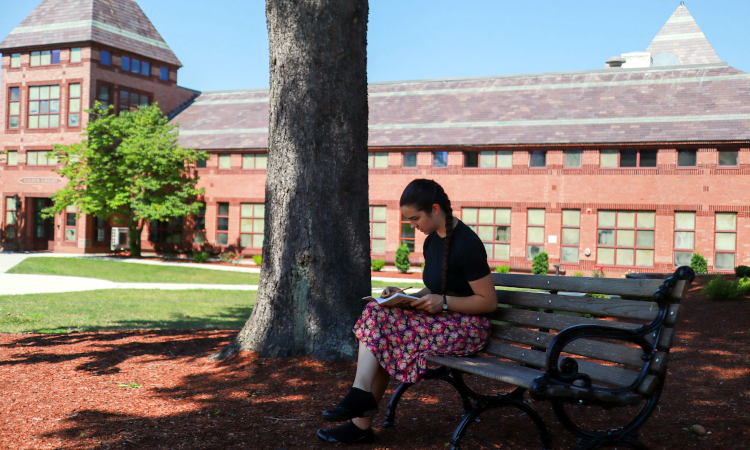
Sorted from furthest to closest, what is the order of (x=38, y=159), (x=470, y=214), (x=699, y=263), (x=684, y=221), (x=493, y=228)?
(x=38, y=159), (x=470, y=214), (x=493, y=228), (x=684, y=221), (x=699, y=263)

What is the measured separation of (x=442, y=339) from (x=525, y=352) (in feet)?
1.78

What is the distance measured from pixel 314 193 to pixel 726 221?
930 inches

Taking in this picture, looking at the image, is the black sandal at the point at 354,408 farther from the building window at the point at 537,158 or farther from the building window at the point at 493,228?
the building window at the point at 537,158

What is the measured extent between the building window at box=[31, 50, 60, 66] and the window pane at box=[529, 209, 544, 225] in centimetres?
2653

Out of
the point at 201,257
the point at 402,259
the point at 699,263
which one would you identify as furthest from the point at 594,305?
the point at 201,257

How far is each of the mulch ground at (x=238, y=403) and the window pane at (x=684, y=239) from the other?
784 inches

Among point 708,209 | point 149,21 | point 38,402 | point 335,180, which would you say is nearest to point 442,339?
point 335,180

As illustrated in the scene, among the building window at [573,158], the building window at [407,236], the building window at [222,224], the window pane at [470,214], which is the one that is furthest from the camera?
the building window at [222,224]

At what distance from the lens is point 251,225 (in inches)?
1235

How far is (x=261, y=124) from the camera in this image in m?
33.0

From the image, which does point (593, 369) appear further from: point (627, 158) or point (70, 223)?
point (70, 223)

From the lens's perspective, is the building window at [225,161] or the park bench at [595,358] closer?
the park bench at [595,358]

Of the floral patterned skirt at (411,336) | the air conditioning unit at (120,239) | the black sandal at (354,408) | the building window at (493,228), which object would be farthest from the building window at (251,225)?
the black sandal at (354,408)

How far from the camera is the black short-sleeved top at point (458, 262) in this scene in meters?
3.83
